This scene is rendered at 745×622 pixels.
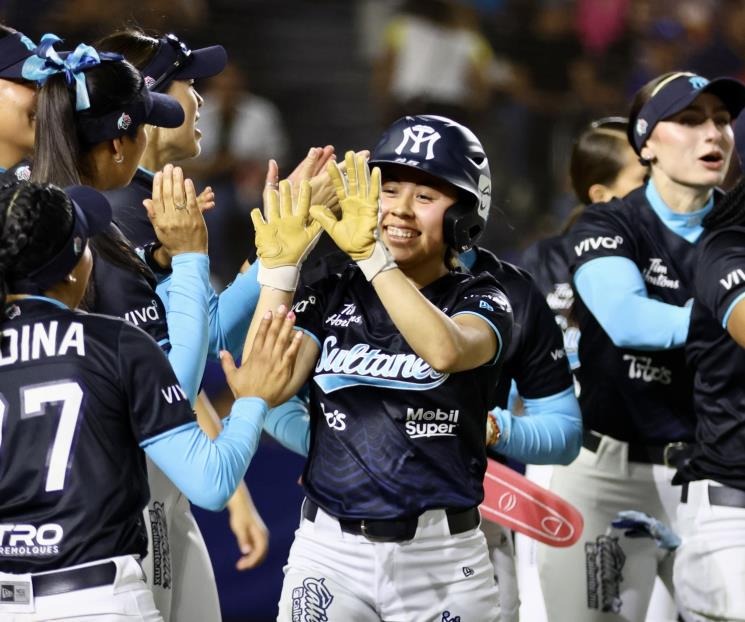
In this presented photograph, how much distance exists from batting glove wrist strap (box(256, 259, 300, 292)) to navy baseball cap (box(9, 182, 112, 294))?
560 mm

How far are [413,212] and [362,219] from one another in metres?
0.40

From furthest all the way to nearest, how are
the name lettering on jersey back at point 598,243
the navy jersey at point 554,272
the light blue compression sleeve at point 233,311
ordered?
the navy jersey at point 554,272 < the name lettering on jersey back at point 598,243 < the light blue compression sleeve at point 233,311

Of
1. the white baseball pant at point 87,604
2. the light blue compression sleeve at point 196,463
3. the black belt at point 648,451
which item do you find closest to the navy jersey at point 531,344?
the black belt at point 648,451

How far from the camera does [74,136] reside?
2.94 metres

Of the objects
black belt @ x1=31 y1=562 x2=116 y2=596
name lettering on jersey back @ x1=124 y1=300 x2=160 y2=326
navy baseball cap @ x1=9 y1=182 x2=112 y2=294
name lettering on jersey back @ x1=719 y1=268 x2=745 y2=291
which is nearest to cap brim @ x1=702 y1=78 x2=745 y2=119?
name lettering on jersey back @ x1=719 y1=268 x2=745 y2=291

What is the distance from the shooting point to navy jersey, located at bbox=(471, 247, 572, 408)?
367 cm

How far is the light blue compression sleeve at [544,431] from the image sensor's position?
3.48m

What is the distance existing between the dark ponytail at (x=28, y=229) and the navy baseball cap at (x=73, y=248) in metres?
0.01

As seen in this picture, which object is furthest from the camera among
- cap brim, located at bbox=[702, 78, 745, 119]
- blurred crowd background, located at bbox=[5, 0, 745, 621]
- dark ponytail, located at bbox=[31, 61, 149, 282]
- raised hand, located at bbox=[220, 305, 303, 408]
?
blurred crowd background, located at bbox=[5, 0, 745, 621]

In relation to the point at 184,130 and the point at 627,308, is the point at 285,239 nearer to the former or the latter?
the point at 184,130

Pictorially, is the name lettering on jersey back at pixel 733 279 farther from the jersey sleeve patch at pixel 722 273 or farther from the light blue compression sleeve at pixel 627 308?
the light blue compression sleeve at pixel 627 308

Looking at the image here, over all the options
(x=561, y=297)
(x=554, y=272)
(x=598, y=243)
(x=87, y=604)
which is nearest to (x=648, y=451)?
(x=598, y=243)

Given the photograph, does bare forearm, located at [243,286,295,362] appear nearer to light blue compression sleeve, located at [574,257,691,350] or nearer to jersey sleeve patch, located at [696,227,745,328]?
jersey sleeve patch, located at [696,227,745,328]

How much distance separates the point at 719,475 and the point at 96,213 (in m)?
1.80
